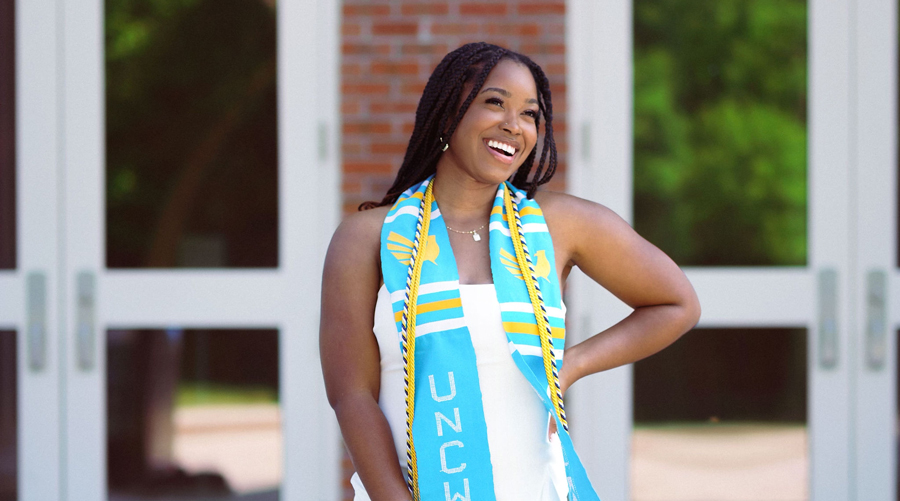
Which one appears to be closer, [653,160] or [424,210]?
[424,210]

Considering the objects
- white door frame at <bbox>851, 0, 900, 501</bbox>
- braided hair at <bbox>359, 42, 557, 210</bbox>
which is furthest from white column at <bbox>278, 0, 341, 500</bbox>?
white door frame at <bbox>851, 0, 900, 501</bbox>

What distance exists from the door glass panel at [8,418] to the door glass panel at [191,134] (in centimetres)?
57

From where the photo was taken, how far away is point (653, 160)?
3.56 meters

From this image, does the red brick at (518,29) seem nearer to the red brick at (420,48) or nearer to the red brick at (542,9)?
the red brick at (542,9)

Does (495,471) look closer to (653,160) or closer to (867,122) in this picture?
(653,160)

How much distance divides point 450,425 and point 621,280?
474 millimetres

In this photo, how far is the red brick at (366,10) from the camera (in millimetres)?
3428

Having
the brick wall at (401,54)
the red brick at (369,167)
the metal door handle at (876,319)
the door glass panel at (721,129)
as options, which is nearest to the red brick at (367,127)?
the brick wall at (401,54)

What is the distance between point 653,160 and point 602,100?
1.14ft

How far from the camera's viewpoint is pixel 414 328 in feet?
4.82

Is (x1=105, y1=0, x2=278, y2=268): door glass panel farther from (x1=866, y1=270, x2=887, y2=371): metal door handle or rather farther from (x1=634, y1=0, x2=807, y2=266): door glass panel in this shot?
(x1=866, y1=270, x2=887, y2=371): metal door handle

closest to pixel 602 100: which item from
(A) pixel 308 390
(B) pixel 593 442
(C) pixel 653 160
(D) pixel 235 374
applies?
(C) pixel 653 160

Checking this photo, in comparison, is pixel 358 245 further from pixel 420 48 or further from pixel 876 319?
pixel 876 319

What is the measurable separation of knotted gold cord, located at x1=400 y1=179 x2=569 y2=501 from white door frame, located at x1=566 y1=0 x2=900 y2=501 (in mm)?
1949
